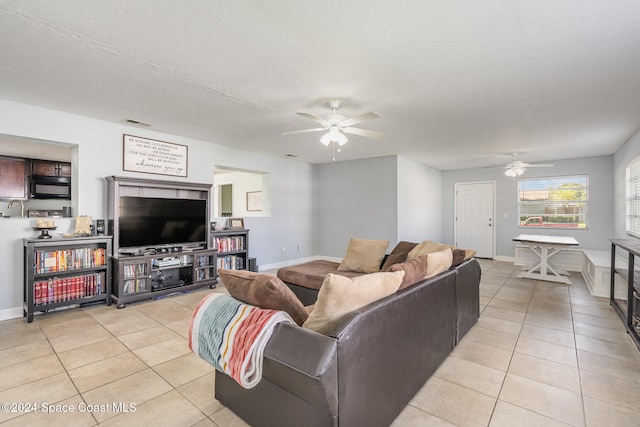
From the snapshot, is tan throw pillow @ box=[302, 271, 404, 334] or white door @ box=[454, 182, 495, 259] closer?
tan throw pillow @ box=[302, 271, 404, 334]

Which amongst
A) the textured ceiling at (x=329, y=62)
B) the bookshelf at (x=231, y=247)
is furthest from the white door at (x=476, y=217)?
the bookshelf at (x=231, y=247)

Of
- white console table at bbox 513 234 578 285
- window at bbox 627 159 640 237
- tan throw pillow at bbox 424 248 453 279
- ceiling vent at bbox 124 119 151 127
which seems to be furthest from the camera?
white console table at bbox 513 234 578 285

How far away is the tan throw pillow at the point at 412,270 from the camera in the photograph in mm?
1952

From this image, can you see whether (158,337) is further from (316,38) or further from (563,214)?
(563,214)

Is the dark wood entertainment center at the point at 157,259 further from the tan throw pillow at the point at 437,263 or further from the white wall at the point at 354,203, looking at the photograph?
the tan throw pillow at the point at 437,263

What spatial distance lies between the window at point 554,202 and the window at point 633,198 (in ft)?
5.65

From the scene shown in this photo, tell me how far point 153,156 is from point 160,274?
1728 millimetres

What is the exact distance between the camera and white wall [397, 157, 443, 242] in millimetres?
6340

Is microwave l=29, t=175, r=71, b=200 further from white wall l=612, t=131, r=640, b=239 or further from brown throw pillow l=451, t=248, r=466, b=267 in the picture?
white wall l=612, t=131, r=640, b=239

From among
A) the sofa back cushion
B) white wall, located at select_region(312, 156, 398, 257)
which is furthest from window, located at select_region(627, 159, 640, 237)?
the sofa back cushion

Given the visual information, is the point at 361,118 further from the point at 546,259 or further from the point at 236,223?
the point at 546,259

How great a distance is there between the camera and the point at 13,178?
5758 mm

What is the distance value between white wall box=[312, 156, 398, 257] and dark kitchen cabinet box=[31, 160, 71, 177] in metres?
5.41

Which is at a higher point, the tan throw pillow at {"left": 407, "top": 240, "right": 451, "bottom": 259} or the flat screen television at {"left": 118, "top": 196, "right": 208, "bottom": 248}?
the flat screen television at {"left": 118, "top": 196, "right": 208, "bottom": 248}
